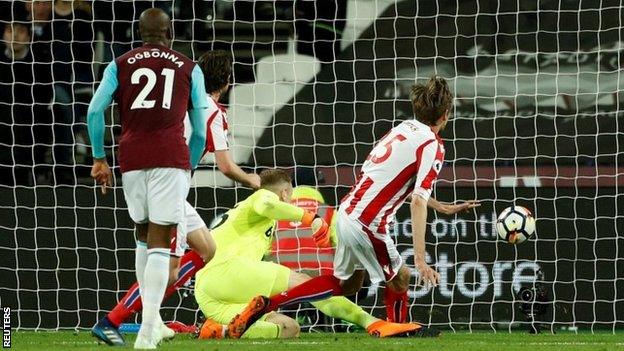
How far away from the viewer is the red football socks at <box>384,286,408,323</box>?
8.92 m

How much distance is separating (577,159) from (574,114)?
1.39 feet

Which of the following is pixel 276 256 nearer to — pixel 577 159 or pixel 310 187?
pixel 310 187

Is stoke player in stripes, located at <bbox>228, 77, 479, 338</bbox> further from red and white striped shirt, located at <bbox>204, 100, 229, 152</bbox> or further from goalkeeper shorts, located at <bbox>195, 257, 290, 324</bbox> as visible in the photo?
red and white striped shirt, located at <bbox>204, 100, 229, 152</bbox>

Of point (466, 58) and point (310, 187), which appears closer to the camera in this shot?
point (310, 187)

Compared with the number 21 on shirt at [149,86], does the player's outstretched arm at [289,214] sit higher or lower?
lower

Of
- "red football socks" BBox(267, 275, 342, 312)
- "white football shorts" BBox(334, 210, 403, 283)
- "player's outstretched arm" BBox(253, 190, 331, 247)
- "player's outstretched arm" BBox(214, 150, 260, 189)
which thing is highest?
"player's outstretched arm" BBox(214, 150, 260, 189)

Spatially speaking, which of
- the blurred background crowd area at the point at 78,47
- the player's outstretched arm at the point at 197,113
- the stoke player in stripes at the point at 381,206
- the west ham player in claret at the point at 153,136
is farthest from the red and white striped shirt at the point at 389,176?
the blurred background crowd area at the point at 78,47

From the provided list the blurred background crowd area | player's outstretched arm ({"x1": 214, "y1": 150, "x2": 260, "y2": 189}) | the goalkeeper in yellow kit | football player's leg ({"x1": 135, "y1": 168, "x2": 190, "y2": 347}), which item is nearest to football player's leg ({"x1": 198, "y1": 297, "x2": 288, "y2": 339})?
the goalkeeper in yellow kit

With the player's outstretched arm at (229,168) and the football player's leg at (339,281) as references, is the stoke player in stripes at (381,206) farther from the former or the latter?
the player's outstretched arm at (229,168)

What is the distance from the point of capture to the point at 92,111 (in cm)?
711

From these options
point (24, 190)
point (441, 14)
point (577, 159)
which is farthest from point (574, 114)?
point (24, 190)

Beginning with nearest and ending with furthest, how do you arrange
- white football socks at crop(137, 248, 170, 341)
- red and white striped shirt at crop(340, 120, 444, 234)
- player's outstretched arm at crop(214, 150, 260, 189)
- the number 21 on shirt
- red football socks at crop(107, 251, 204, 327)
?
white football socks at crop(137, 248, 170, 341)
the number 21 on shirt
red football socks at crop(107, 251, 204, 327)
red and white striped shirt at crop(340, 120, 444, 234)
player's outstretched arm at crop(214, 150, 260, 189)

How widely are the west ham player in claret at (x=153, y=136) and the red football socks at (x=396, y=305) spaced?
2158mm

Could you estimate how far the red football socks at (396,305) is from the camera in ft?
29.3
